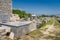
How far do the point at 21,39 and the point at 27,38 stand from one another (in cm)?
35

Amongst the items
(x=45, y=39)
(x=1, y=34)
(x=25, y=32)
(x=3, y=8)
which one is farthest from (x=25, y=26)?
(x=3, y=8)

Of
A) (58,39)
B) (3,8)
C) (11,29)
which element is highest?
(3,8)

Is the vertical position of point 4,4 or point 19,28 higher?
point 4,4

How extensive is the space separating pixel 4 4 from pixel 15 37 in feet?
25.3

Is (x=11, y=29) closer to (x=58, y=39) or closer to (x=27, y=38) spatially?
(x=27, y=38)

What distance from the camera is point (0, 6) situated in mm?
13406

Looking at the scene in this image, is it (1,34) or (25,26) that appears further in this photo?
(25,26)

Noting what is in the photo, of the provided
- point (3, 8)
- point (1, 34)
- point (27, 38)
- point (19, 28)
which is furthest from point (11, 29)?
point (3, 8)

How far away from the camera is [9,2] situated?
14109mm

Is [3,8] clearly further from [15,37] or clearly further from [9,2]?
[15,37]

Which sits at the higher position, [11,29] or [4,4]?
[4,4]

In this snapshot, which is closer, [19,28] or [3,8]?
[19,28]

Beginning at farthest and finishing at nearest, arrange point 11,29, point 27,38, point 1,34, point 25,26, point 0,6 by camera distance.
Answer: point 0,6
point 25,26
point 27,38
point 11,29
point 1,34

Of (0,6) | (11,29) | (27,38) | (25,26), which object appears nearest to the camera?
(11,29)
